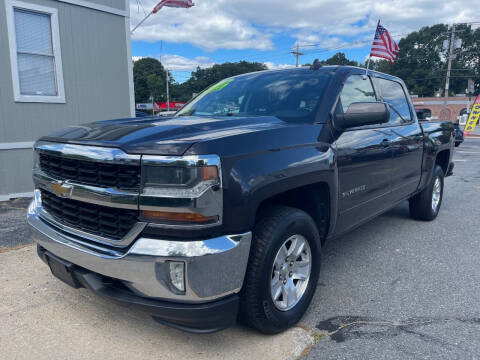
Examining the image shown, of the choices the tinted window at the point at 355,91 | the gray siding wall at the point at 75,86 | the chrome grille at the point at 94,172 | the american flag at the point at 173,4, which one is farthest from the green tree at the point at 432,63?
the chrome grille at the point at 94,172

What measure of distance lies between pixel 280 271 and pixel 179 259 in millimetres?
877

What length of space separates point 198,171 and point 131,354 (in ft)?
4.24

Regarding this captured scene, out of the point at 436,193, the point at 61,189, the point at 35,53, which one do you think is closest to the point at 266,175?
the point at 61,189

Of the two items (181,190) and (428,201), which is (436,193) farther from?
(181,190)

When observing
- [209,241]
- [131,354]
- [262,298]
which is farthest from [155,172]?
[131,354]

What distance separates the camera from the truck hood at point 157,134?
2.01m

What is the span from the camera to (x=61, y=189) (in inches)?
93.3

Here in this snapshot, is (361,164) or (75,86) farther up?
(75,86)

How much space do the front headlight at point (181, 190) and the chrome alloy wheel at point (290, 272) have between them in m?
0.72

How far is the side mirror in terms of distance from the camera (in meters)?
2.95

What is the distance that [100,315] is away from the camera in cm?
278

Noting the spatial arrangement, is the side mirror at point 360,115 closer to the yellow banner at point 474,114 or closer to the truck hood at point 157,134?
the truck hood at point 157,134

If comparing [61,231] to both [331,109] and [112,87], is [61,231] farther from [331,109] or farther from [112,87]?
[112,87]

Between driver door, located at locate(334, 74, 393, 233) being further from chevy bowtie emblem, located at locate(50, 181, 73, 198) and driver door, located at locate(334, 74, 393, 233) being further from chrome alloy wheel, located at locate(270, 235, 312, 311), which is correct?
chevy bowtie emblem, located at locate(50, 181, 73, 198)
